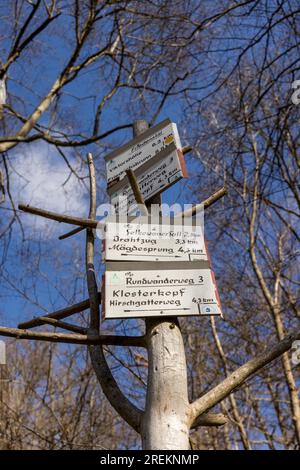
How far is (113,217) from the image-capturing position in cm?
205

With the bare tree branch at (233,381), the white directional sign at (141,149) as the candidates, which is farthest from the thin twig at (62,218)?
the bare tree branch at (233,381)

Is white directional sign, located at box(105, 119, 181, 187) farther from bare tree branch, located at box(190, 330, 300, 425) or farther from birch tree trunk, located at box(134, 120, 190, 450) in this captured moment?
bare tree branch, located at box(190, 330, 300, 425)

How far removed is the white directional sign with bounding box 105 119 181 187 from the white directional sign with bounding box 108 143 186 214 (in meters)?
0.04

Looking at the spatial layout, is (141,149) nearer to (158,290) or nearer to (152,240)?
(152,240)

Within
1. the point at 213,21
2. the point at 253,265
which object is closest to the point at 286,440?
the point at 253,265

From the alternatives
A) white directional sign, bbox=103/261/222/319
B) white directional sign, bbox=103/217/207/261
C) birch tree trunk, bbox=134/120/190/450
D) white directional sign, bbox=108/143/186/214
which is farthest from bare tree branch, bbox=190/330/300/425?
white directional sign, bbox=108/143/186/214

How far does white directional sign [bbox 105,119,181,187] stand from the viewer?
2.25 meters

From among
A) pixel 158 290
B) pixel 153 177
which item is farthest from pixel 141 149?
pixel 158 290

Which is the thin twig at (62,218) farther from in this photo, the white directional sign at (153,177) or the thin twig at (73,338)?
the thin twig at (73,338)

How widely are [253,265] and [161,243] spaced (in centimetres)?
529

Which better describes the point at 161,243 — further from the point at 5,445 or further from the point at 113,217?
the point at 5,445

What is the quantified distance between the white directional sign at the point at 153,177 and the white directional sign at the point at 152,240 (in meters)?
0.16

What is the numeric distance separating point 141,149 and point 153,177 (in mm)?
207
